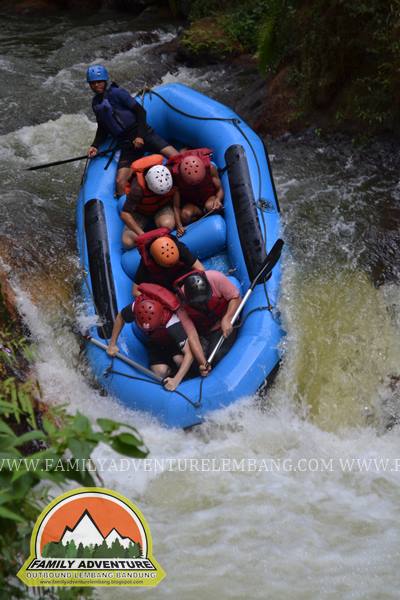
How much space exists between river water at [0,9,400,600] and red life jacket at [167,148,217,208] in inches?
29.9

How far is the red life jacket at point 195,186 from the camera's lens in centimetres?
526

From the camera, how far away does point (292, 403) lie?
14.8 feet

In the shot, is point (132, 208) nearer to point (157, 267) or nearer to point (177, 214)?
point (177, 214)

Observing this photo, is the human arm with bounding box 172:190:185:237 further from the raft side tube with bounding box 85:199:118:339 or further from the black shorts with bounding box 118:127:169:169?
the black shorts with bounding box 118:127:169:169

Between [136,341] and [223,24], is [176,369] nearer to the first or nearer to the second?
[136,341]

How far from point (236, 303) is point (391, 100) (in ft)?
9.82

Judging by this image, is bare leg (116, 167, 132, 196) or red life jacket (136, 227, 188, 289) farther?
bare leg (116, 167, 132, 196)

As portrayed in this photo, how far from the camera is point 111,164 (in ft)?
19.6

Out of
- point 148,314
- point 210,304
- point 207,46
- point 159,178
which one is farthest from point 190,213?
point 207,46

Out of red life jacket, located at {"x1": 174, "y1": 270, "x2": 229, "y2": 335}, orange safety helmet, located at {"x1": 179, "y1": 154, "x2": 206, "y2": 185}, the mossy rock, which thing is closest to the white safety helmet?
orange safety helmet, located at {"x1": 179, "y1": 154, "x2": 206, "y2": 185}

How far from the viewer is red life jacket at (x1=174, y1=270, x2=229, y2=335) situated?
4500 mm

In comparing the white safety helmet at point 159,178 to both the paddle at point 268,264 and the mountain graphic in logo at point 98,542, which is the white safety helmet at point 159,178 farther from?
the mountain graphic in logo at point 98,542

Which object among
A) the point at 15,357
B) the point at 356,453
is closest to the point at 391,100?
the point at 356,453

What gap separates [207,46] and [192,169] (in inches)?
191
